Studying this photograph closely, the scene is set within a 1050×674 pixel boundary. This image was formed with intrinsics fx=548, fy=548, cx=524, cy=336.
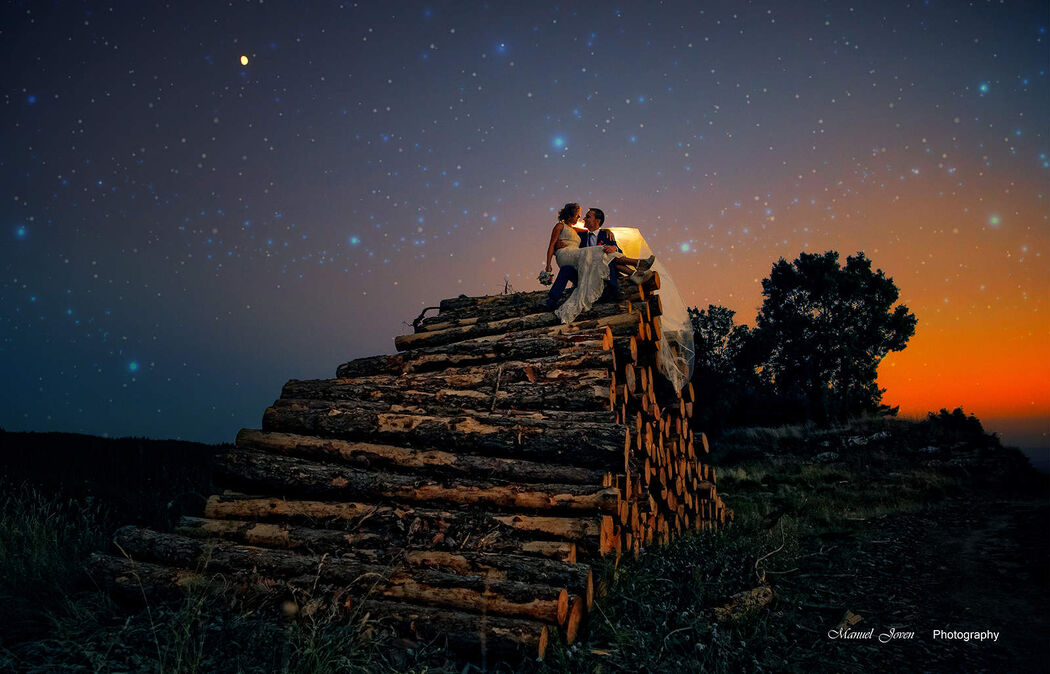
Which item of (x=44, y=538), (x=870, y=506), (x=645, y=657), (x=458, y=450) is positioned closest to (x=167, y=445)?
(x=44, y=538)

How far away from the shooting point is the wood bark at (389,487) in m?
4.75

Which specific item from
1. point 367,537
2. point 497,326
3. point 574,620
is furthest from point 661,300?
point 367,537

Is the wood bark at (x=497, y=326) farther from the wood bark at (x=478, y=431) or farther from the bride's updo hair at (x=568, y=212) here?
the wood bark at (x=478, y=431)

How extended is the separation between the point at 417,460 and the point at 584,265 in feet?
13.2

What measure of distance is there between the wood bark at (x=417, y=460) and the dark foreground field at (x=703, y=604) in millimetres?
965

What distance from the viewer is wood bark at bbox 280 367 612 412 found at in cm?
585

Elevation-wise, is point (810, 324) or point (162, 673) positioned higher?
point (810, 324)

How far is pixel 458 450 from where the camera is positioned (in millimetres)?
5453

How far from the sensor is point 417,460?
5328mm

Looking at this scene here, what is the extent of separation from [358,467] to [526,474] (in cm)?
170

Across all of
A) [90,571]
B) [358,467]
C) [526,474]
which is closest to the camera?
[90,571]

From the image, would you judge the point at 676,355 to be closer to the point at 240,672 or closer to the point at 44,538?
the point at 240,672

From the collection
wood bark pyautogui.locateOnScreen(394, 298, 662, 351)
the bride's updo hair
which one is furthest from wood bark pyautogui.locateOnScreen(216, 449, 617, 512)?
the bride's updo hair

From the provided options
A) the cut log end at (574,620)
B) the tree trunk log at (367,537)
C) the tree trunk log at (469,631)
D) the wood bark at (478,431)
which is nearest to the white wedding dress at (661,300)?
the wood bark at (478,431)
